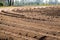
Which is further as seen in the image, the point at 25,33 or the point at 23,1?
the point at 23,1

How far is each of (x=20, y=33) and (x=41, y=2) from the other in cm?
4902

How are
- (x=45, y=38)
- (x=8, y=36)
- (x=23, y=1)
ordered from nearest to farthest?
1. (x=45, y=38)
2. (x=8, y=36)
3. (x=23, y=1)

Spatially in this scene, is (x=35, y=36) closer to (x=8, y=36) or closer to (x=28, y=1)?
(x=8, y=36)

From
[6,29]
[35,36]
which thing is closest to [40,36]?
[35,36]

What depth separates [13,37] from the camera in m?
12.3

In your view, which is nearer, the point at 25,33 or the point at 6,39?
the point at 6,39

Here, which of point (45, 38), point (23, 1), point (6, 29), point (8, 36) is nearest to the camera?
point (45, 38)

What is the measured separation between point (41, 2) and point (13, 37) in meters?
50.2

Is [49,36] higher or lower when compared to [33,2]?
higher

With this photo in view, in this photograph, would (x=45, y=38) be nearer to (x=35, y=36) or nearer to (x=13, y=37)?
(x=35, y=36)

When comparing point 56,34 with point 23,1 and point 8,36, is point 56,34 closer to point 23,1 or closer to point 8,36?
point 8,36

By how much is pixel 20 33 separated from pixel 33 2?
48.8 meters

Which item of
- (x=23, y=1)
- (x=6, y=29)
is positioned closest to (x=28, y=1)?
(x=23, y=1)

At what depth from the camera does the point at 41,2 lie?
61.9 metres
